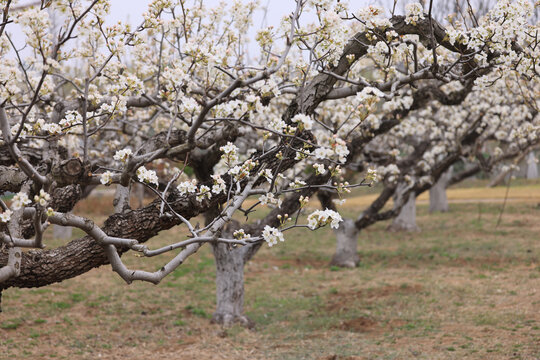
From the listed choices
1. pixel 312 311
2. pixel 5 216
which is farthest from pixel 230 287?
pixel 5 216

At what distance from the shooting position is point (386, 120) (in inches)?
406

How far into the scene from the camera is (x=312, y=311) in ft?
33.6

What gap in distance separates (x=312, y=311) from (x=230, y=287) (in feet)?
5.94

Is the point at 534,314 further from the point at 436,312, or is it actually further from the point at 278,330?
the point at 278,330

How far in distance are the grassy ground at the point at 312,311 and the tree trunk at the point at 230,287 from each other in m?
0.26

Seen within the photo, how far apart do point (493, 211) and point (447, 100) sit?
54.5ft

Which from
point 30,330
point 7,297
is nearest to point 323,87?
point 30,330

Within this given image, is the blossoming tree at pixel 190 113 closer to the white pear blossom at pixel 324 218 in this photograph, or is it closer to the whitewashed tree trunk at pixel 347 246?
the white pear blossom at pixel 324 218

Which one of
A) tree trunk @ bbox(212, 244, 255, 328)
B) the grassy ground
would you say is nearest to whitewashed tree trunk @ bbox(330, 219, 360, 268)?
the grassy ground

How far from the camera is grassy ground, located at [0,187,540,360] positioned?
7.85 m

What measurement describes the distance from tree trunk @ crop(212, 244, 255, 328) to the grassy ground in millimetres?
263

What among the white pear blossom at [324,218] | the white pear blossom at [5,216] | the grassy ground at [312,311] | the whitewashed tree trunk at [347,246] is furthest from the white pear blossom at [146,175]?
the whitewashed tree trunk at [347,246]

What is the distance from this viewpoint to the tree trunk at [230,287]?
9148 millimetres

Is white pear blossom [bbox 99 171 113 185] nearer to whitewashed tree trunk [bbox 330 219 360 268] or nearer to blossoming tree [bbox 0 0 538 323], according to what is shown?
blossoming tree [bbox 0 0 538 323]
